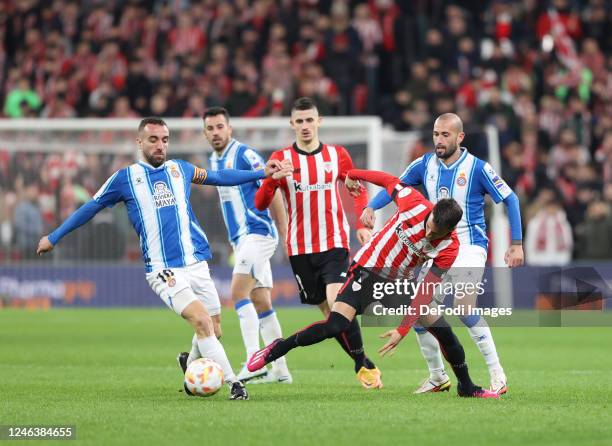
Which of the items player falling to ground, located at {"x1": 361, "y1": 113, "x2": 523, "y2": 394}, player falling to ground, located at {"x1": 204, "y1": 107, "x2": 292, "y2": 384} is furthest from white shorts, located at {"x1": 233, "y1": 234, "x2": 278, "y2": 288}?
player falling to ground, located at {"x1": 361, "y1": 113, "x2": 523, "y2": 394}

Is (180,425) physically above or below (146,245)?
below

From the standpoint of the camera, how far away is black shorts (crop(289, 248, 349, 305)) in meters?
10.7

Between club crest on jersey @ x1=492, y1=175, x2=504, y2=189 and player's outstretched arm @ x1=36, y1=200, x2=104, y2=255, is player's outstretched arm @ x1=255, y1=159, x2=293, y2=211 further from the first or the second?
club crest on jersey @ x1=492, y1=175, x2=504, y2=189

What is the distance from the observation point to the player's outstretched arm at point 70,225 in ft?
31.0

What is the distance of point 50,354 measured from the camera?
1372cm

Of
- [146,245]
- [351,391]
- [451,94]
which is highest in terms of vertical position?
[451,94]

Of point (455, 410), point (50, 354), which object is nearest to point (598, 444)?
point (455, 410)

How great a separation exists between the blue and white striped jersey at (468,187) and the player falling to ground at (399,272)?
0.51 m

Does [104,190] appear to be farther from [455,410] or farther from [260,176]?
[455,410]

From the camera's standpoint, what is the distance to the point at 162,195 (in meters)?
9.68

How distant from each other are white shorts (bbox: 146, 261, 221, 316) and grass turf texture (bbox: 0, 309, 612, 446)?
0.76 metres

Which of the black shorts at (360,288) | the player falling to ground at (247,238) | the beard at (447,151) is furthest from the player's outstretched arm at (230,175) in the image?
the player falling to ground at (247,238)

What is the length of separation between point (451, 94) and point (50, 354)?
1156 centimetres

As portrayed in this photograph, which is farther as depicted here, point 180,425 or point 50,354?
point 50,354
